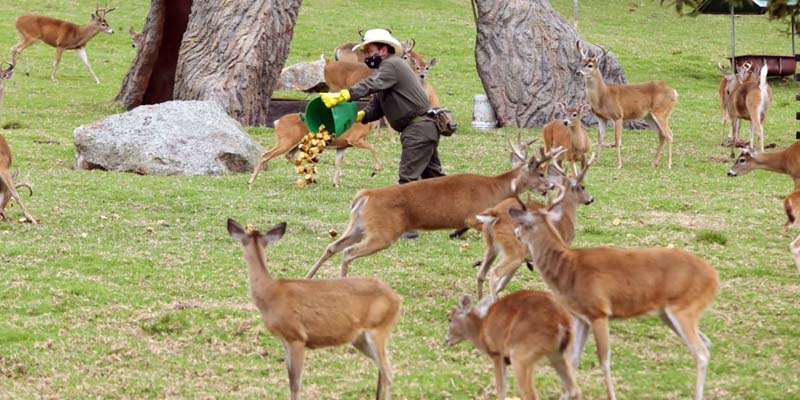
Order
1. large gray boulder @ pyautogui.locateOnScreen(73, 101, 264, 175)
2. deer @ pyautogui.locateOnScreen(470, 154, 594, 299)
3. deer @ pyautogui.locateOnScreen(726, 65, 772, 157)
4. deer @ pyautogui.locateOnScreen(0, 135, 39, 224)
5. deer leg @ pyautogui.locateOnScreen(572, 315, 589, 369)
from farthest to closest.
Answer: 1. deer @ pyautogui.locateOnScreen(726, 65, 772, 157)
2. large gray boulder @ pyautogui.locateOnScreen(73, 101, 264, 175)
3. deer @ pyautogui.locateOnScreen(0, 135, 39, 224)
4. deer @ pyautogui.locateOnScreen(470, 154, 594, 299)
5. deer leg @ pyautogui.locateOnScreen(572, 315, 589, 369)

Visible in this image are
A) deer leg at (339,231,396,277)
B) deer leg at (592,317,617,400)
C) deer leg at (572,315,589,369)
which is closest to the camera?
deer leg at (592,317,617,400)

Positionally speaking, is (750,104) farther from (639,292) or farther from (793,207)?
(639,292)

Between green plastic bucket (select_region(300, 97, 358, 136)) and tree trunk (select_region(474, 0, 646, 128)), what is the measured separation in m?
8.76

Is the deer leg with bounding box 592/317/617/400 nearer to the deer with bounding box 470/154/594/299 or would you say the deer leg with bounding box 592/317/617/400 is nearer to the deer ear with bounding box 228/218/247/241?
the deer ear with bounding box 228/218/247/241

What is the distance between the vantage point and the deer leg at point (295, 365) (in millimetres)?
6570

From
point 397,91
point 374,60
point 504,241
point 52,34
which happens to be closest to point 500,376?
point 504,241

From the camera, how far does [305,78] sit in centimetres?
2417

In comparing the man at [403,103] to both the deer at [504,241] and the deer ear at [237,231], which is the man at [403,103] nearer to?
the deer at [504,241]

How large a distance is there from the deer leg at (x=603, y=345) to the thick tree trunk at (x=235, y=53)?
41.1 ft

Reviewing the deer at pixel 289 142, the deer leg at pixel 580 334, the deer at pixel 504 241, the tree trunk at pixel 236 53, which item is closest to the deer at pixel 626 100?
the deer at pixel 289 142

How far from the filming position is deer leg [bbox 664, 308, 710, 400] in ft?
22.3

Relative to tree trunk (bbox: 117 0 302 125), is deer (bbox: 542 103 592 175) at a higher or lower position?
lower

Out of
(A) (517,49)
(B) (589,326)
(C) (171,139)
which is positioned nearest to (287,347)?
(B) (589,326)

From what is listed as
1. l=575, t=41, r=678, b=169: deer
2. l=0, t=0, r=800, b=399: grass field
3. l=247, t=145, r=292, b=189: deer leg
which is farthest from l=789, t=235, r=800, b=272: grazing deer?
l=575, t=41, r=678, b=169: deer
